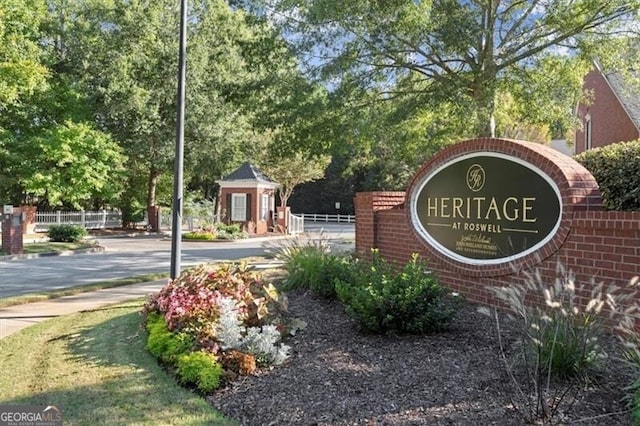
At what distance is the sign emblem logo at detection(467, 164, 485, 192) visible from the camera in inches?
254

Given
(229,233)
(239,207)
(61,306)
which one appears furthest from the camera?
(239,207)

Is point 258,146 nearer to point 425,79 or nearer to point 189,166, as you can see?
point 189,166

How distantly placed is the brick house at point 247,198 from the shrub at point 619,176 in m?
18.9

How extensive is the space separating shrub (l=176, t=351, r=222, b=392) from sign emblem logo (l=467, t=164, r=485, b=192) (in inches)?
155

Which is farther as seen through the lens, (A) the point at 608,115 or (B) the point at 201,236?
(B) the point at 201,236

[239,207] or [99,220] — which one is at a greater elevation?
[239,207]

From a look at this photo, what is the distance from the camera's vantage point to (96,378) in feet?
14.8

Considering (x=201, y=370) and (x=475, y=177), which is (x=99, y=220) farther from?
(x=201, y=370)

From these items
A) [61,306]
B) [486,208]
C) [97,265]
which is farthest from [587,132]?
[61,306]

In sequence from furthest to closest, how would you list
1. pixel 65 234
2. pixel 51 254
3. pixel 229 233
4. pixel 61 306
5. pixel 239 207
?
pixel 239 207, pixel 229 233, pixel 65 234, pixel 51 254, pixel 61 306

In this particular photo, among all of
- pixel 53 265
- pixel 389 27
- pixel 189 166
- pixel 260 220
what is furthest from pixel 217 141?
pixel 389 27

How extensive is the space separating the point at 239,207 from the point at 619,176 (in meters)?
20.6

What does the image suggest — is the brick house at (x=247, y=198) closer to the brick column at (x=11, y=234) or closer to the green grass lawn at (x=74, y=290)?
the brick column at (x=11, y=234)

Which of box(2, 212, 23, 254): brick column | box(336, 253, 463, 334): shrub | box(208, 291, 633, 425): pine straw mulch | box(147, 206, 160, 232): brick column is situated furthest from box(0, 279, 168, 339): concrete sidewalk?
box(147, 206, 160, 232): brick column
